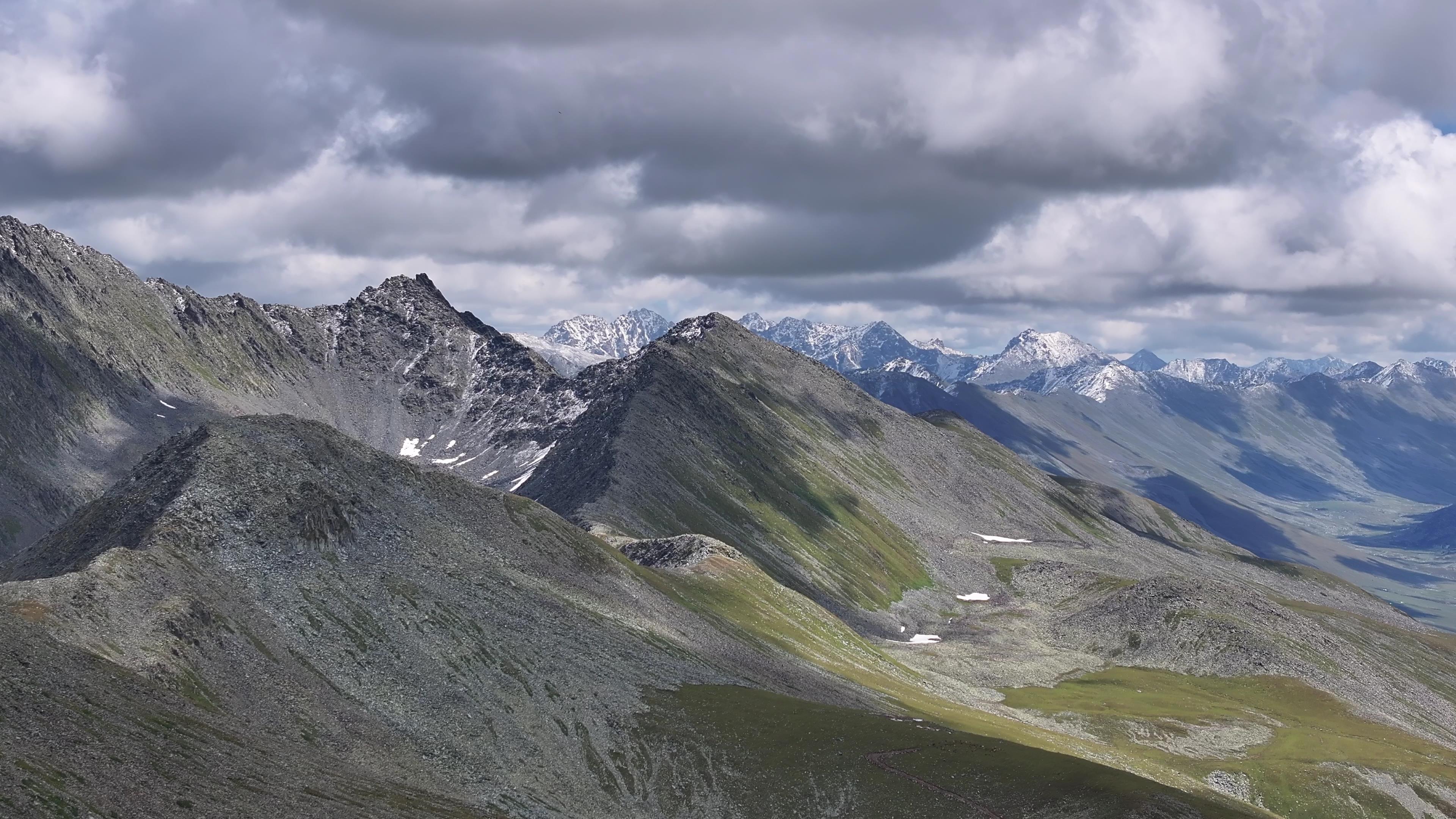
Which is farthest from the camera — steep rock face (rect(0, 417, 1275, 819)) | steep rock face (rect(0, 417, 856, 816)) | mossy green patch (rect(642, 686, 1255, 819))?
mossy green patch (rect(642, 686, 1255, 819))

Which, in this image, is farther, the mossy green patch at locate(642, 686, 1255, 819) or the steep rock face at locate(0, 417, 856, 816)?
the mossy green patch at locate(642, 686, 1255, 819)

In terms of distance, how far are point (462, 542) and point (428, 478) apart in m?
13.6

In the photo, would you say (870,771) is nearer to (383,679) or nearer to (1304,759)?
(383,679)

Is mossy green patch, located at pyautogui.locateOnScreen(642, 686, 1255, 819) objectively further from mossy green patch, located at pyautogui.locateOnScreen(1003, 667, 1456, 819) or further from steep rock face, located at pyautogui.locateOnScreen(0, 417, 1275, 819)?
mossy green patch, located at pyautogui.locateOnScreen(1003, 667, 1456, 819)

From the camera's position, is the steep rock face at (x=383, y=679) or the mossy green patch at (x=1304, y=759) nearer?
the steep rock face at (x=383, y=679)

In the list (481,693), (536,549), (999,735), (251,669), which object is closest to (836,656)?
(999,735)

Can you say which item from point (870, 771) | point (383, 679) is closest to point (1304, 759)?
point (870, 771)

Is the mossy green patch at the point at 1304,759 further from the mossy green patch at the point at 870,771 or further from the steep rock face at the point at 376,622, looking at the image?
the steep rock face at the point at 376,622

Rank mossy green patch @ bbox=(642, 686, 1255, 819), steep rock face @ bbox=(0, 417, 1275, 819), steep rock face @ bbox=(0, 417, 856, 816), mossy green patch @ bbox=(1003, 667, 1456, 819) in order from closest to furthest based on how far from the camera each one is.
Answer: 1. steep rock face @ bbox=(0, 417, 1275, 819)
2. steep rock face @ bbox=(0, 417, 856, 816)
3. mossy green patch @ bbox=(642, 686, 1255, 819)
4. mossy green patch @ bbox=(1003, 667, 1456, 819)

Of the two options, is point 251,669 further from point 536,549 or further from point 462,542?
point 536,549

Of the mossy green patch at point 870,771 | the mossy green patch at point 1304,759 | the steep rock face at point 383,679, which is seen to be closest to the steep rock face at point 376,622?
the steep rock face at point 383,679

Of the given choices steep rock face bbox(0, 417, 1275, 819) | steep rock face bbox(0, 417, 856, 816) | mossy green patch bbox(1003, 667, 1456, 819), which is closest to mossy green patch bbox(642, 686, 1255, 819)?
steep rock face bbox(0, 417, 1275, 819)

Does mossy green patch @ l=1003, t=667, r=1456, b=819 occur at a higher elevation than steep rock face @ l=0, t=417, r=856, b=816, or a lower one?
lower

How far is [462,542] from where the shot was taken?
140375mm
